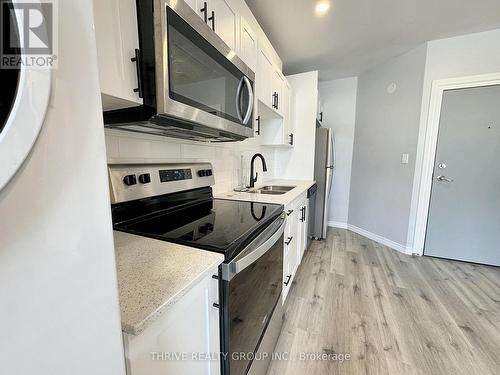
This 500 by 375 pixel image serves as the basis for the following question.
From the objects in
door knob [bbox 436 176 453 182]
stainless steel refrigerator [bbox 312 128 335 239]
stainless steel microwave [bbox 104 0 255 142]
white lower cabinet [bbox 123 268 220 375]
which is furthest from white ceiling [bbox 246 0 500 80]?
white lower cabinet [bbox 123 268 220 375]

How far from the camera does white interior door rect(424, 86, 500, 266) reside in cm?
234

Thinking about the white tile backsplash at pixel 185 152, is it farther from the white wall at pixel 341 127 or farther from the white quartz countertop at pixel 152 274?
the white wall at pixel 341 127

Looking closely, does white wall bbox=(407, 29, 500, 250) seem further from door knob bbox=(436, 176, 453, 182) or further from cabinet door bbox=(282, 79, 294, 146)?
cabinet door bbox=(282, 79, 294, 146)

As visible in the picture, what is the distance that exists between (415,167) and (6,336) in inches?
133

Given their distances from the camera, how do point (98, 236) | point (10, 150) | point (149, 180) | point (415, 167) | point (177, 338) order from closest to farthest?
point (10, 150) → point (98, 236) → point (177, 338) → point (149, 180) → point (415, 167)

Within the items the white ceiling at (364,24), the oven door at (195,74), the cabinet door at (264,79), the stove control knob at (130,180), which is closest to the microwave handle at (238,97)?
the oven door at (195,74)

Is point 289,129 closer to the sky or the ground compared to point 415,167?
closer to the sky

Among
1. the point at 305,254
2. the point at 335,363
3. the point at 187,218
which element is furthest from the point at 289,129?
the point at 335,363

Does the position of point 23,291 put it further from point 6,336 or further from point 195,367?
point 195,367

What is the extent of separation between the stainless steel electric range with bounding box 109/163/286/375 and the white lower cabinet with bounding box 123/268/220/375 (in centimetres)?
5

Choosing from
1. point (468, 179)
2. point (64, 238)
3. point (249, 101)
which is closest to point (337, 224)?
point (468, 179)

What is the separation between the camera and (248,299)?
0.90 metres

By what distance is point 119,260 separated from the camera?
25.7 inches

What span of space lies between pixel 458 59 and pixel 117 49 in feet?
10.8
